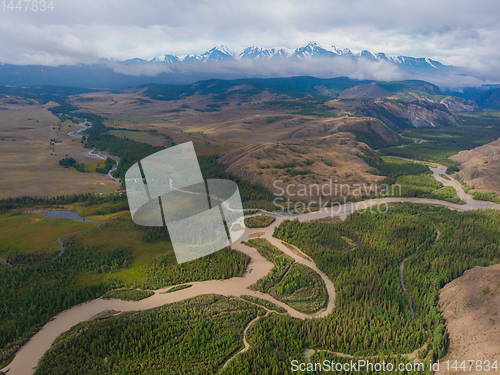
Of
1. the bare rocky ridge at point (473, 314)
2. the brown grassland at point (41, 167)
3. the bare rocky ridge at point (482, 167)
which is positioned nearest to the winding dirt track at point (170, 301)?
the bare rocky ridge at point (473, 314)

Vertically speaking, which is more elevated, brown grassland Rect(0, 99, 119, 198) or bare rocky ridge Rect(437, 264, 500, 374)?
brown grassland Rect(0, 99, 119, 198)

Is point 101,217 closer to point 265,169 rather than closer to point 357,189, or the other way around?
point 265,169

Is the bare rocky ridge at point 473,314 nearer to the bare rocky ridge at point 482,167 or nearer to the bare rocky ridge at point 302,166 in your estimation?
the bare rocky ridge at point 302,166

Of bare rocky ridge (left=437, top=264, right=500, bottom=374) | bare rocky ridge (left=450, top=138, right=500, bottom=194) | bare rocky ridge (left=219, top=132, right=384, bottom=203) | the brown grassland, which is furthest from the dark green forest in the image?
bare rocky ridge (left=450, top=138, right=500, bottom=194)

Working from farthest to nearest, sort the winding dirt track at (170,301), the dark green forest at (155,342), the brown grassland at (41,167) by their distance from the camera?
the brown grassland at (41,167) → the winding dirt track at (170,301) → the dark green forest at (155,342)

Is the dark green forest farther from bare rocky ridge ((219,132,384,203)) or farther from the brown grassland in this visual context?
the brown grassland

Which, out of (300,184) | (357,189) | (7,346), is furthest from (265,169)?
(7,346)
